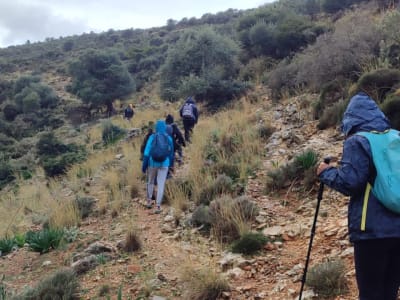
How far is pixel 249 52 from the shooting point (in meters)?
22.9

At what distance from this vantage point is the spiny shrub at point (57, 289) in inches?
191

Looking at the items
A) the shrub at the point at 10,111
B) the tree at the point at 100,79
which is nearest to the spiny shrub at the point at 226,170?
the tree at the point at 100,79

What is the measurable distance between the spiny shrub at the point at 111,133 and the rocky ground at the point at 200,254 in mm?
10137

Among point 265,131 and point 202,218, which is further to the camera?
Answer: point 265,131

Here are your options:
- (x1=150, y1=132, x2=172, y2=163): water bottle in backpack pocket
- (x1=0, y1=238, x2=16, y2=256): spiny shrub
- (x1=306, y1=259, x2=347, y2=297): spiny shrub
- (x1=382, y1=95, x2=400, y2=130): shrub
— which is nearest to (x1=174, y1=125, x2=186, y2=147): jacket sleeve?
(x1=150, y1=132, x2=172, y2=163): water bottle in backpack pocket

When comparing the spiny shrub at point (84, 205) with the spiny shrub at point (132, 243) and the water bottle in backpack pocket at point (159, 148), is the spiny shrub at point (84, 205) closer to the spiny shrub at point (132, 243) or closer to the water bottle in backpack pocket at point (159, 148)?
the water bottle in backpack pocket at point (159, 148)

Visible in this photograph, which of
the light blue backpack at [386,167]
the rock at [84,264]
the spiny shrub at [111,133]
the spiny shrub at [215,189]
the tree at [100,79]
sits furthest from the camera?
the tree at [100,79]

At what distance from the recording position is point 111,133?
18.9m

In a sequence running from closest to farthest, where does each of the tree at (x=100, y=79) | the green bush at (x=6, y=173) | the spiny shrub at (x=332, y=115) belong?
the spiny shrub at (x=332, y=115)
the green bush at (x=6, y=173)
the tree at (x=100, y=79)

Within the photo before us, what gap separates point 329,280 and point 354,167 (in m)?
1.78

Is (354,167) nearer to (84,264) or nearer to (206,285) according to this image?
(206,285)

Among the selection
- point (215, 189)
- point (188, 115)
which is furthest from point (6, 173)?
point (215, 189)

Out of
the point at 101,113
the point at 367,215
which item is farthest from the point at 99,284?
the point at 101,113

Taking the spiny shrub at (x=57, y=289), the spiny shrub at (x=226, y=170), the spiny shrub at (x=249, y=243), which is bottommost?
the spiny shrub at (x=57, y=289)
